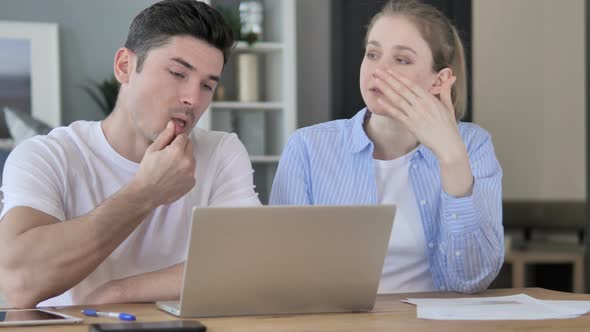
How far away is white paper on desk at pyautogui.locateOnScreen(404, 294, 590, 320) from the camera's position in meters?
1.38

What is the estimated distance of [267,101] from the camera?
4.66m

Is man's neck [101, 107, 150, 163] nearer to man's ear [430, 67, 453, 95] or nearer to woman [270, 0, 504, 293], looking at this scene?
woman [270, 0, 504, 293]

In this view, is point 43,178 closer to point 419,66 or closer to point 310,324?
point 310,324

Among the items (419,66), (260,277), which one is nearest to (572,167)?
(419,66)

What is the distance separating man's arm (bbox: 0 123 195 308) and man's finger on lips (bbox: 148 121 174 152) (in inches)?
1.3

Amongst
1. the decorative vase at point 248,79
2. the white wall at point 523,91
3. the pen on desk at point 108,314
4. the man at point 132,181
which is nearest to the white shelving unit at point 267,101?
the decorative vase at point 248,79

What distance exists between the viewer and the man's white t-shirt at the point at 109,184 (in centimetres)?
173

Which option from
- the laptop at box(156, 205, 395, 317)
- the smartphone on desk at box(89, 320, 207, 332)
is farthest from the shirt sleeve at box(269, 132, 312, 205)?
the smartphone on desk at box(89, 320, 207, 332)

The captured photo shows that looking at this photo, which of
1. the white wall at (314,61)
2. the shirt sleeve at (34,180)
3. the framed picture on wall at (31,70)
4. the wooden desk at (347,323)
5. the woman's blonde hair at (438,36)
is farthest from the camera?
the white wall at (314,61)

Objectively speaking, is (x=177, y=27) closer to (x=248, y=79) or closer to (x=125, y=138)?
(x=125, y=138)

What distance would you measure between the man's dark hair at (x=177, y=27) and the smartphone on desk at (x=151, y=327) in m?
0.78

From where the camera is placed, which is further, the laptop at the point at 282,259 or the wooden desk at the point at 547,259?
the wooden desk at the point at 547,259

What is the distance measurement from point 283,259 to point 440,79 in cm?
103

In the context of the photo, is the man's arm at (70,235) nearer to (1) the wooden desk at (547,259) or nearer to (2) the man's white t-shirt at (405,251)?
(2) the man's white t-shirt at (405,251)
